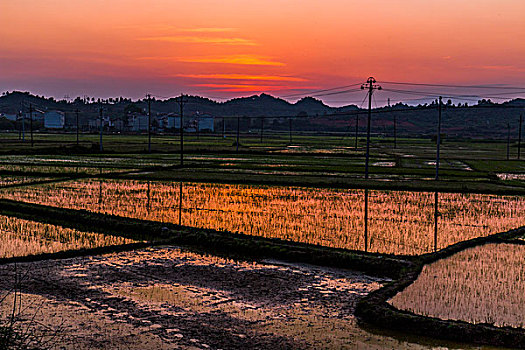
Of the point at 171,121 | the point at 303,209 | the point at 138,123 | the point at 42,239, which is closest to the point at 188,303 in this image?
the point at 42,239

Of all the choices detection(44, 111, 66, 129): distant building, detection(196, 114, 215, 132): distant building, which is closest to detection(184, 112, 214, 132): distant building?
detection(196, 114, 215, 132): distant building

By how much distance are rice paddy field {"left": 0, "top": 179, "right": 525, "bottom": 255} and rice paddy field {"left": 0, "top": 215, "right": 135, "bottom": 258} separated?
93.9 inches

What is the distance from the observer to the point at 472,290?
10.2 m

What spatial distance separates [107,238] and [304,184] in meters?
13.1

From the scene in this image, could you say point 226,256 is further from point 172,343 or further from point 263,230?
point 172,343

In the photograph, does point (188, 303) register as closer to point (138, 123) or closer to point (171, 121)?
point (138, 123)

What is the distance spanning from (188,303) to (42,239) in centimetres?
678

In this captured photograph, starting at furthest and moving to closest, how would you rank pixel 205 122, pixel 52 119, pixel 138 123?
pixel 205 122
pixel 138 123
pixel 52 119

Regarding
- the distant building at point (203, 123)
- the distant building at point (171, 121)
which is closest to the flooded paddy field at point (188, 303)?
the distant building at point (203, 123)

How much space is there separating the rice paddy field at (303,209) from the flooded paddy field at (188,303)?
3058 mm

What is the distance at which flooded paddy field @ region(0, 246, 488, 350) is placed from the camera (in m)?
8.07

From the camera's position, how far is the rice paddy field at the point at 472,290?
9.00m

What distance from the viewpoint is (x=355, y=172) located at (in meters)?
33.3

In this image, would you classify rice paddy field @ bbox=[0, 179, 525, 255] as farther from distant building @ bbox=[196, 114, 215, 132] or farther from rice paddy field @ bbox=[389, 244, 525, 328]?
distant building @ bbox=[196, 114, 215, 132]
